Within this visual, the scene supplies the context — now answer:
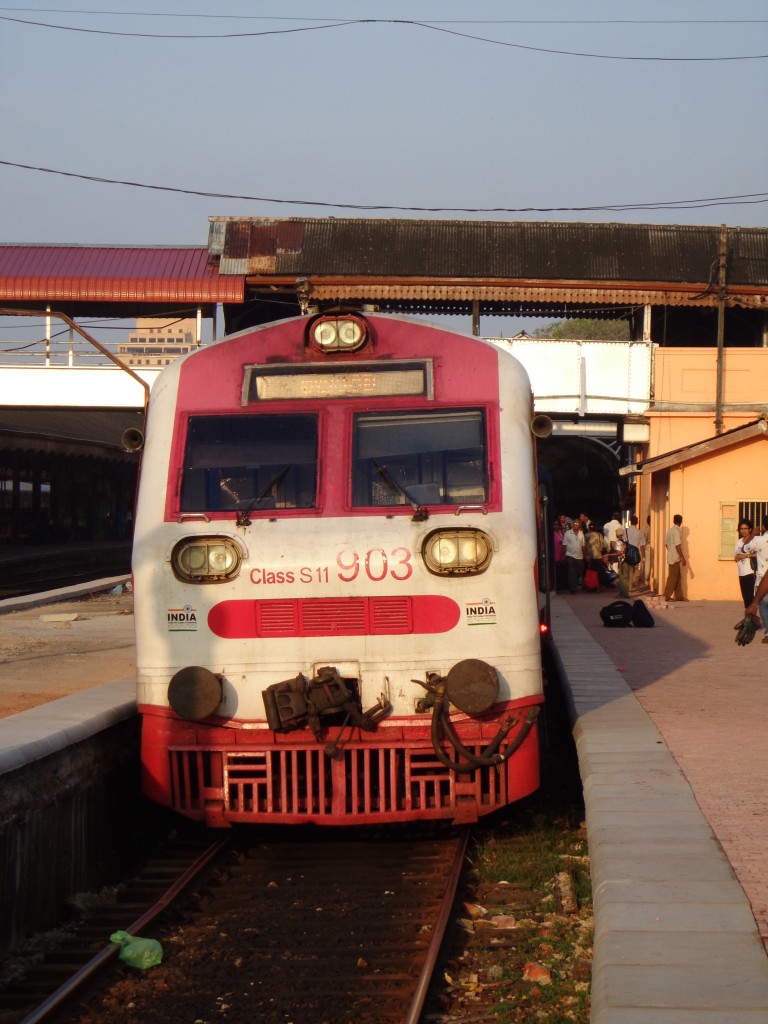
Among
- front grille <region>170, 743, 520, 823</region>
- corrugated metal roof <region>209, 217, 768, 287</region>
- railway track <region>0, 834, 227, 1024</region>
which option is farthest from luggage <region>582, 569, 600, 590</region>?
front grille <region>170, 743, 520, 823</region>

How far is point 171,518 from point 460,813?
2.34 m

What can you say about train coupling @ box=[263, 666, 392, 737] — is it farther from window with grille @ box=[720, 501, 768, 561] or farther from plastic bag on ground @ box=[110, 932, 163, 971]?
window with grille @ box=[720, 501, 768, 561]

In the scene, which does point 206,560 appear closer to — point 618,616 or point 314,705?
point 314,705

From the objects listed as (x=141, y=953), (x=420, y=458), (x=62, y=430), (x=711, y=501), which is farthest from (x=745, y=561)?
(x=62, y=430)

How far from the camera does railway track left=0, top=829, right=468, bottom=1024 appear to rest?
5.16 meters

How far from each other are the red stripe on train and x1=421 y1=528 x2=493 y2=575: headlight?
0.18 m

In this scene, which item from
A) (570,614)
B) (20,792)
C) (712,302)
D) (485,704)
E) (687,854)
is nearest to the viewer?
→ (687,854)

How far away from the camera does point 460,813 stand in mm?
6910

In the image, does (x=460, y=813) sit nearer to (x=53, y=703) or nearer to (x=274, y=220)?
(x=53, y=703)

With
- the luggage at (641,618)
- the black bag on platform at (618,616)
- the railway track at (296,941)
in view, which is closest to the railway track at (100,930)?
the railway track at (296,941)

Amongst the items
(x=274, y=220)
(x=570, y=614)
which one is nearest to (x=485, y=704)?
(x=570, y=614)

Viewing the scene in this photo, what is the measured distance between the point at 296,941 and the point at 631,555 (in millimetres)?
17276

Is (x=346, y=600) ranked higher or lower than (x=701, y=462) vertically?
lower

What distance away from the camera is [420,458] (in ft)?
24.2
